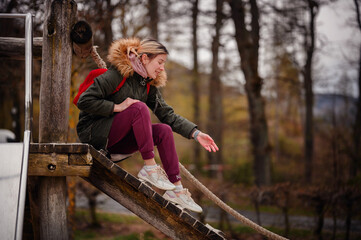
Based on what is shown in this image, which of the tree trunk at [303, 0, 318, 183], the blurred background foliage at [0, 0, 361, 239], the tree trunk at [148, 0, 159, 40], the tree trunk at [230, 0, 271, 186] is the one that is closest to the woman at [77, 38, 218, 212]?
the blurred background foliage at [0, 0, 361, 239]

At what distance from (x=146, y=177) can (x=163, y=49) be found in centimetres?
Answer: 108

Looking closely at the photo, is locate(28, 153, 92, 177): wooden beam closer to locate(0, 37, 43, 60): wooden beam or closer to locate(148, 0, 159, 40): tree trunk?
locate(0, 37, 43, 60): wooden beam

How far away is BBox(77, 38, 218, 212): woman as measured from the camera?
2.69m

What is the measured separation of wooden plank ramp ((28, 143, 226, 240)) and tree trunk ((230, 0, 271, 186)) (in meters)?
7.45

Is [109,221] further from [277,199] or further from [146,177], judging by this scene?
[146,177]

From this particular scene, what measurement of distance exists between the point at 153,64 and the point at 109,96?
17.9 inches

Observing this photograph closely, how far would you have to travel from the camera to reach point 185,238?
2990mm

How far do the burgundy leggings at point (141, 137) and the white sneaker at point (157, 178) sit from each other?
11 cm

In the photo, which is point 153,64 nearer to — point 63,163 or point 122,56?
point 122,56

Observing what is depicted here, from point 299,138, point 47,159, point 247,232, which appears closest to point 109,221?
point 247,232

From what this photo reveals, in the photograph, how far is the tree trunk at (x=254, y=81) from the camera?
395 inches

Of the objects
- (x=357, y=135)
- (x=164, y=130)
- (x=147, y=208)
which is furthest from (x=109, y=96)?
(x=357, y=135)

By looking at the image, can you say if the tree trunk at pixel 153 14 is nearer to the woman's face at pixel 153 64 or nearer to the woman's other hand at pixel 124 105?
the woman's face at pixel 153 64

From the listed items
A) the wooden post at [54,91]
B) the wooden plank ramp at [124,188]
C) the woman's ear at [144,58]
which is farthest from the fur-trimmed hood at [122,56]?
the wooden plank ramp at [124,188]
